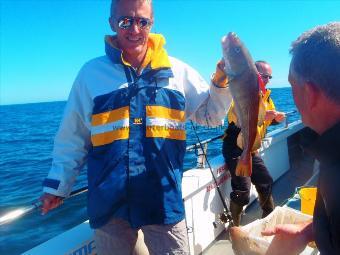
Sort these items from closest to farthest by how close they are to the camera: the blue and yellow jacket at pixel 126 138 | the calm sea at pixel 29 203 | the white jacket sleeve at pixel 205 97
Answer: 1. the blue and yellow jacket at pixel 126 138
2. the white jacket sleeve at pixel 205 97
3. the calm sea at pixel 29 203

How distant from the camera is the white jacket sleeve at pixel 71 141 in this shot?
2434 mm

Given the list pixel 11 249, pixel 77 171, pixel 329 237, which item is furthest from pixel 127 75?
pixel 11 249

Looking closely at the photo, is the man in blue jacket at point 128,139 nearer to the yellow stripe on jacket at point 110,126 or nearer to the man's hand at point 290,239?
the yellow stripe on jacket at point 110,126

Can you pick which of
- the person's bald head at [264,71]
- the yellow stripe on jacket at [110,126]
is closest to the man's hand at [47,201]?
the yellow stripe on jacket at [110,126]

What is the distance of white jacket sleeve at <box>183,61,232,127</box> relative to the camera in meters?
2.57

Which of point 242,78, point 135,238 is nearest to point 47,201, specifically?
point 135,238

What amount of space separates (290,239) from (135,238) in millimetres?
1075

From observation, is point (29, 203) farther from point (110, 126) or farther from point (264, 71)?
point (110, 126)

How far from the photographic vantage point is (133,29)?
2361mm

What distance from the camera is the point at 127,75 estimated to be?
240cm

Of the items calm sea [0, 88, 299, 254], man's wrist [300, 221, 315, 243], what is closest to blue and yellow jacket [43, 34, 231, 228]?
man's wrist [300, 221, 315, 243]

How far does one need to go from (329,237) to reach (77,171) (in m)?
1.80

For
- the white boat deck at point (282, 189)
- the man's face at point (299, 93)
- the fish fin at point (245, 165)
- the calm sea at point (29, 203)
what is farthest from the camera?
the calm sea at point (29, 203)

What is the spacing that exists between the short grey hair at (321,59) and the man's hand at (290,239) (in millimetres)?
1077
